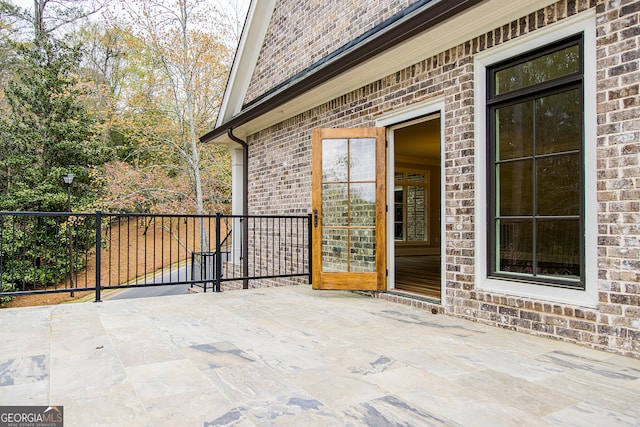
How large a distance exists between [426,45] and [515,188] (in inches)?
59.6

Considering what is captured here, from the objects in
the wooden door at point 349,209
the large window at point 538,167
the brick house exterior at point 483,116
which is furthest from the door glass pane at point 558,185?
the wooden door at point 349,209

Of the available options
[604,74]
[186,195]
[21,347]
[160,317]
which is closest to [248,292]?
[160,317]

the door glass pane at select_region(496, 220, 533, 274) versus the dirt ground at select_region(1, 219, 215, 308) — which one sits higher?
the door glass pane at select_region(496, 220, 533, 274)

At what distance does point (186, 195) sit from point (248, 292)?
814 cm

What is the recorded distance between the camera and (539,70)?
10.1ft

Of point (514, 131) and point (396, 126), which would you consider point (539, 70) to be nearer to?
point (514, 131)

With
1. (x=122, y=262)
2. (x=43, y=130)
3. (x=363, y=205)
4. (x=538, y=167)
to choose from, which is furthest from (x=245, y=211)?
(x=122, y=262)

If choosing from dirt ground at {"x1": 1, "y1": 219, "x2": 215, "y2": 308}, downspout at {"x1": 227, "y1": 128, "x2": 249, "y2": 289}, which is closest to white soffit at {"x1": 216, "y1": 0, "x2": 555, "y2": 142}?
downspout at {"x1": 227, "y1": 128, "x2": 249, "y2": 289}

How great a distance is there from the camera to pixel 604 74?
2.63m

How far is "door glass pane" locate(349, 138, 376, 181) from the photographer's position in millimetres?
4559

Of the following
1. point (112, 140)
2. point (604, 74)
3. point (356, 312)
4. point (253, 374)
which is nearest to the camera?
point (253, 374)

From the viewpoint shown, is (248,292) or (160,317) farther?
(248,292)

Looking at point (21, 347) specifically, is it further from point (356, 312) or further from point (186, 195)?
point (186, 195)

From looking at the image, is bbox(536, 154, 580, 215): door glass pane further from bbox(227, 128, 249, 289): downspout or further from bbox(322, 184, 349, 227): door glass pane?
bbox(227, 128, 249, 289): downspout
